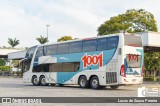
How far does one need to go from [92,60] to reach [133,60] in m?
2.78

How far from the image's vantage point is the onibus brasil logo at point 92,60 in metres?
21.7

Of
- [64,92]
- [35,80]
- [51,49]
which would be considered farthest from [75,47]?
[35,80]

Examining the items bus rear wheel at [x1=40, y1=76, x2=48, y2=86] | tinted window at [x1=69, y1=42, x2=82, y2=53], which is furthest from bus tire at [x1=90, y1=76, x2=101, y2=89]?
bus rear wheel at [x1=40, y1=76, x2=48, y2=86]

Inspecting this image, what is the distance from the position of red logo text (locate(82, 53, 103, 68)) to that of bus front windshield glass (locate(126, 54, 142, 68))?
6.02 ft

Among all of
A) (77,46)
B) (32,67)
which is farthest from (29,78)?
(77,46)

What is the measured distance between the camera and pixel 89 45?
22.6 metres

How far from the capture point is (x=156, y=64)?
47375mm

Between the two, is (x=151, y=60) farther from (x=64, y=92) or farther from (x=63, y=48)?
(x=64, y=92)

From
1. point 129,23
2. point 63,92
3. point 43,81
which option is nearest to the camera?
point 63,92

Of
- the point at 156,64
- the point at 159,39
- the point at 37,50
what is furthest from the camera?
the point at 156,64

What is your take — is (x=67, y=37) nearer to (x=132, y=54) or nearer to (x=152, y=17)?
(x=152, y=17)

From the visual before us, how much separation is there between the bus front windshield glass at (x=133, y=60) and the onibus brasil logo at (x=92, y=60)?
6.02ft

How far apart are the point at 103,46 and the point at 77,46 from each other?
254cm

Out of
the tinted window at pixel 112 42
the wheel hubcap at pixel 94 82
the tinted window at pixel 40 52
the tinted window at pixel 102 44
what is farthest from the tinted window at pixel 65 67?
the tinted window at pixel 112 42
